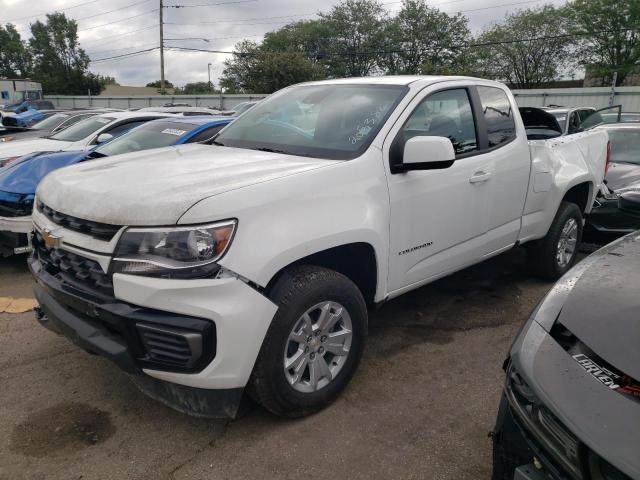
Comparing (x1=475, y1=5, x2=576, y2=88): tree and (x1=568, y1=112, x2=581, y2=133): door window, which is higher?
(x1=475, y1=5, x2=576, y2=88): tree

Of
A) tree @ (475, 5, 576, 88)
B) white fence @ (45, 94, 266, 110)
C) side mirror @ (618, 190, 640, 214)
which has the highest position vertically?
tree @ (475, 5, 576, 88)

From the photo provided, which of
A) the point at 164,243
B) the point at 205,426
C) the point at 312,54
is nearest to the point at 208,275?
the point at 164,243

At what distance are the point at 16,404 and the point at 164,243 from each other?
1539mm

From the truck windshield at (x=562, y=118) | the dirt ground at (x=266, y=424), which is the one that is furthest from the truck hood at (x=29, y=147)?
the truck windshield at (x=562, y=118)

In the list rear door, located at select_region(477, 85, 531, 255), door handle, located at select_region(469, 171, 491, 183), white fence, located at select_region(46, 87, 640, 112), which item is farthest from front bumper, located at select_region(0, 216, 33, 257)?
white fence, located at select_region(46, 87, 640, 112)

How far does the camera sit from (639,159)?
648cm

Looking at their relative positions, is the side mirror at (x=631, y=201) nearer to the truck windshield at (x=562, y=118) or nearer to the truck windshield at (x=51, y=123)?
the truck windshield at (x=562, y=118)

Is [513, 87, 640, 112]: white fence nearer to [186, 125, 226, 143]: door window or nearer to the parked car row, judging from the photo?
[186, 125, 226, 143]: door window

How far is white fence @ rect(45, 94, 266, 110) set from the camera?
3019 cm

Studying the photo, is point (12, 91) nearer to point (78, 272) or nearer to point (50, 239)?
point (50, 239)

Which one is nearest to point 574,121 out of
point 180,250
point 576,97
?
point 180,250

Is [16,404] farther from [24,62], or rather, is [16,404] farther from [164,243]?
[24,62]

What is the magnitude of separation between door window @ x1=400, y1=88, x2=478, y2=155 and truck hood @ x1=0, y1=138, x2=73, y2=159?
6068 mm

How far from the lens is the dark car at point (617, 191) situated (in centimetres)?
547
